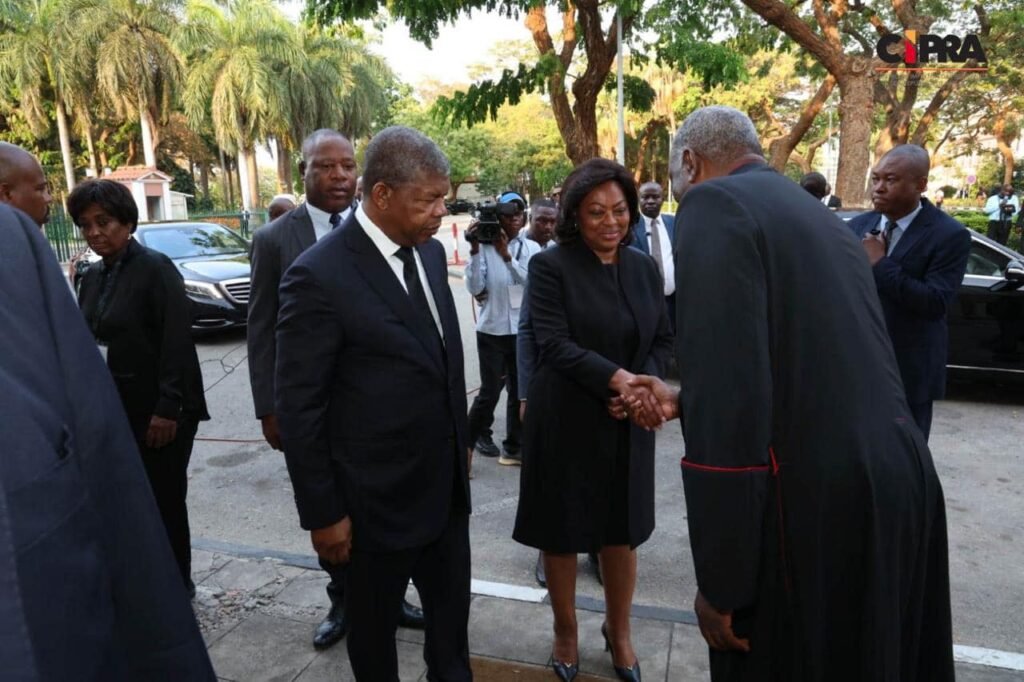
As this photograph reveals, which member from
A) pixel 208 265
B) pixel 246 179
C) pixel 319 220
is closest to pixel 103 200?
pixel 319 220

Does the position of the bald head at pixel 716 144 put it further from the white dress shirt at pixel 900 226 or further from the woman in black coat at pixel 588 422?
the white dress shirt at pixel 900 226

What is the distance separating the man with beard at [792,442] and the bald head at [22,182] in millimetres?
2632

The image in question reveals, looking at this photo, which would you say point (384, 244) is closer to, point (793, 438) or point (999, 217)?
point (793, 438)

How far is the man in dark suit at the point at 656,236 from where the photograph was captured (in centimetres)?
583

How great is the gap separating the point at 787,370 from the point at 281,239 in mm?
2270

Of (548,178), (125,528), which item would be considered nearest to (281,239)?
(125,528)

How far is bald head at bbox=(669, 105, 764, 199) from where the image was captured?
1935 millimetres

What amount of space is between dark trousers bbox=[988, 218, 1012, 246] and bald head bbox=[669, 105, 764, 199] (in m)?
18.5

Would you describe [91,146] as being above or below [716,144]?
above

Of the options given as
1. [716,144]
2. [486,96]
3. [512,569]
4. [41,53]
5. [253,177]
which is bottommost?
[512,569]

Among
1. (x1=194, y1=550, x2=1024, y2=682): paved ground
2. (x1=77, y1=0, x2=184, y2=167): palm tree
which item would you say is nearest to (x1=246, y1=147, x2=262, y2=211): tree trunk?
(x1=77, y1=0, x2=184, y2=167): palm tree

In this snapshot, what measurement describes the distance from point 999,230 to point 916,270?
1648cm

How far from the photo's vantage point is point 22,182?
2945 mm

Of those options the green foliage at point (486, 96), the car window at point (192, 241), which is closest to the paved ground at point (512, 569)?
the car window at point (192, 241)
